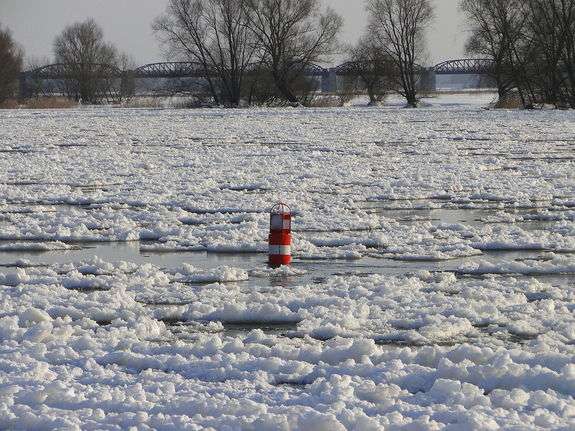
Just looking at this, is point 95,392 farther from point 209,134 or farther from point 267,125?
point 267,125

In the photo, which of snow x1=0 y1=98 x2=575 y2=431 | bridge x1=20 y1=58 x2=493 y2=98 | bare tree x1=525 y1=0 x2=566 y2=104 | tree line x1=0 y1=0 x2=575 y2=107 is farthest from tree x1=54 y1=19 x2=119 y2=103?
snow x1=0 y1=98 x2=575 y2=431

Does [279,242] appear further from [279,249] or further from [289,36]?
[289,36]

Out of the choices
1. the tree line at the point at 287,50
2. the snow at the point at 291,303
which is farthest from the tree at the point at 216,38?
the snow at the point at 291,303

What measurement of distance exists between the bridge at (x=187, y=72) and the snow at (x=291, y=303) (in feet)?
199

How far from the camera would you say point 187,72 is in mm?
87562

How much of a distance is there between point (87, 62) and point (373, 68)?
36.5m

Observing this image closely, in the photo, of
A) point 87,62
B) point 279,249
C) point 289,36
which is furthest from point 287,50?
point 279,249

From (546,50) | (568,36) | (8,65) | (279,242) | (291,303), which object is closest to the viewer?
(291,303)

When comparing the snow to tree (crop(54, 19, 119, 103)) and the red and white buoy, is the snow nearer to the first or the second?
the red and white buoy

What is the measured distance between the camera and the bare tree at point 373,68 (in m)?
86.1

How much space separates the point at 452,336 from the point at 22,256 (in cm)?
544

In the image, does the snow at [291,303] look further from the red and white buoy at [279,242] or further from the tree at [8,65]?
the tree at [8,65]

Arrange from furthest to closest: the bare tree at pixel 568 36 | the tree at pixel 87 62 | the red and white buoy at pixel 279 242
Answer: the tree at pixel 87 62 < the bare tree at pixel 568 36 < the red and white buoy at pixel 279 242

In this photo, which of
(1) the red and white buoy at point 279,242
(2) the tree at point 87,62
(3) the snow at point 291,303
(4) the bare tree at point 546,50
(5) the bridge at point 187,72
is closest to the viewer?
(3) the snow at point 291,303
